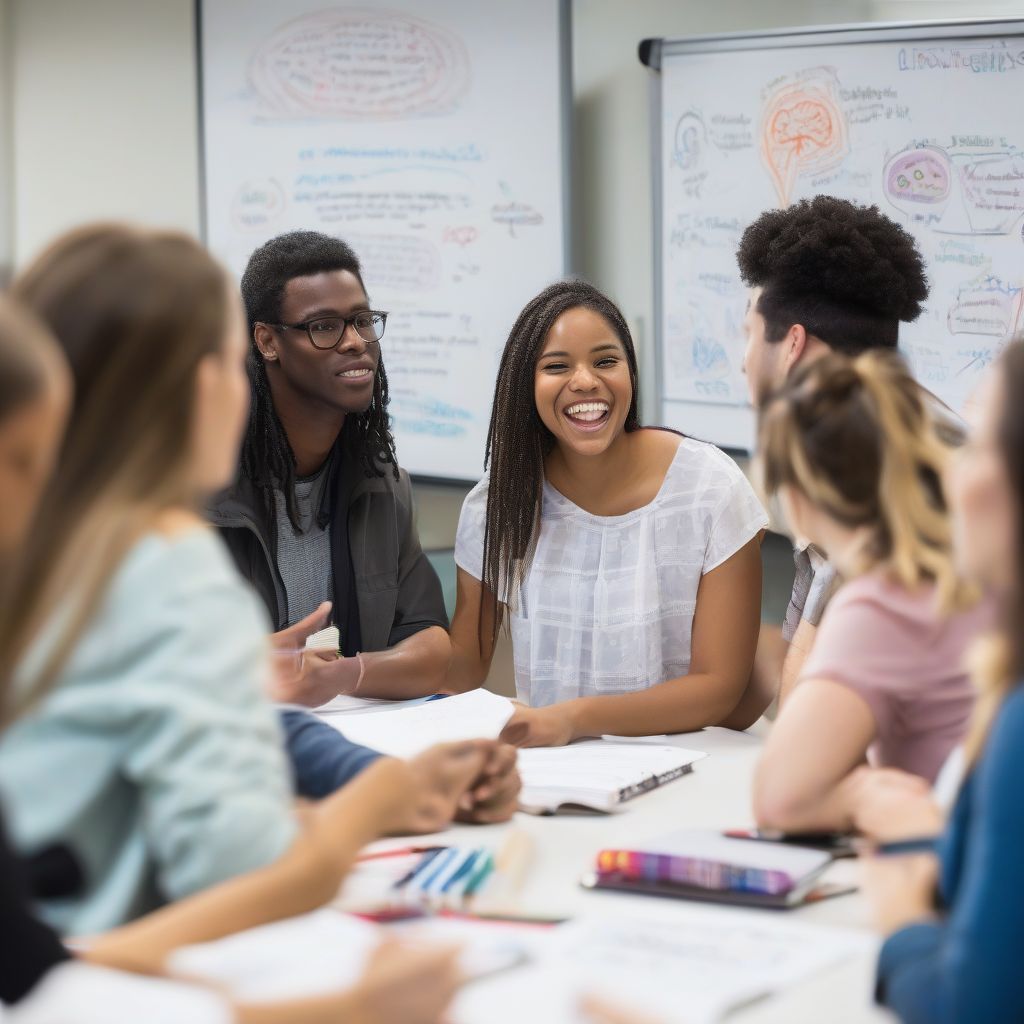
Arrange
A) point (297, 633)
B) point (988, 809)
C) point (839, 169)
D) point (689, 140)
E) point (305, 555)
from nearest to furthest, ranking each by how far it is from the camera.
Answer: point (988, 809), point (297, 633), point (305, 555), point (839, 169), point (689, 140)

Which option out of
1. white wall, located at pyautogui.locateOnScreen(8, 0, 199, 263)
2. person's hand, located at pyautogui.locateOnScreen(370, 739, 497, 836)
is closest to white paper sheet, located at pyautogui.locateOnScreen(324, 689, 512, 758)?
person's hand, located at pyautogui.locateOnScreen(370, 739, 497, 836)

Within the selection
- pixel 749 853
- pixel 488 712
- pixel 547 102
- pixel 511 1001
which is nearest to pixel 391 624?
pixel 488 712

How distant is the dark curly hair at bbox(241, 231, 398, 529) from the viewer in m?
2.66

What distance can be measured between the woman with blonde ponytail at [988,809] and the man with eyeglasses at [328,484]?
4.86 ft

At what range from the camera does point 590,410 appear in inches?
100

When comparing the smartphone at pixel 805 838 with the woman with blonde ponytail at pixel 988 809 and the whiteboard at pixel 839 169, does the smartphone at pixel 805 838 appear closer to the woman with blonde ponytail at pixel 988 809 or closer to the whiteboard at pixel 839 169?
the woman with blonde ponytail at pixel 988 809

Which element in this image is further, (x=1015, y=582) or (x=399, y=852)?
(x=399, y=852)

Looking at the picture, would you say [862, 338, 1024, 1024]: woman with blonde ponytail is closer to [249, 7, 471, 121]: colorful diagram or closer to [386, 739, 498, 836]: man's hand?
[386, 739, 498, 836]: man's hand

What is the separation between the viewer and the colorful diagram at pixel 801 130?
3.42 meters

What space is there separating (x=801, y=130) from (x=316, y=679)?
2.03 metres

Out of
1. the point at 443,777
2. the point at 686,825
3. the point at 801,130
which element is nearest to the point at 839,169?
the point at 801,130

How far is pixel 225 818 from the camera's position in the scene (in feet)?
3.21

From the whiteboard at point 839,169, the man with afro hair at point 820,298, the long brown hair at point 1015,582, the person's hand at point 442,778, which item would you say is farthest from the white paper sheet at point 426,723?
the whiteboard at point 839,169

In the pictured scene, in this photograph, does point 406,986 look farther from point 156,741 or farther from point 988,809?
point 988,809
